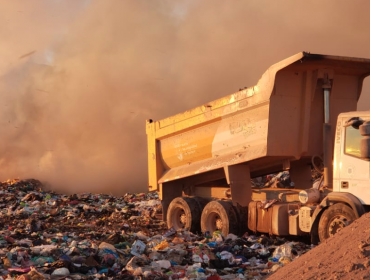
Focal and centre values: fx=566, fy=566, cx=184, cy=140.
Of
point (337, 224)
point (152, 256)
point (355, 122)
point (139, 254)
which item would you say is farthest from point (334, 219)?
point (139, 254)

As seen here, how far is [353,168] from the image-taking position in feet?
24.1

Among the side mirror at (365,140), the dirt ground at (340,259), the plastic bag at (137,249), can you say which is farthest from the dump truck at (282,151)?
the plastic bag at (137,249)

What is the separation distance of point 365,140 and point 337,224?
1.40 metres

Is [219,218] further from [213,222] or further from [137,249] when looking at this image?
[137,249]

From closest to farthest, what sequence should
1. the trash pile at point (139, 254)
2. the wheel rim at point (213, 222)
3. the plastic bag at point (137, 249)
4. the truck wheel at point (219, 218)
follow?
the trash pile at point (139, 254)
the plastic bag at point (137, 249)
the truck wheel at point (219, 218)
the wheel rim at point (213, 222)

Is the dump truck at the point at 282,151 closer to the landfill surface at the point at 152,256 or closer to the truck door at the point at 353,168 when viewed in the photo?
the truck door at the point at 353,168

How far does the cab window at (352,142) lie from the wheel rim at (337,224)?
34.1 inches

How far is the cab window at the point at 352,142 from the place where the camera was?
23.9 ft

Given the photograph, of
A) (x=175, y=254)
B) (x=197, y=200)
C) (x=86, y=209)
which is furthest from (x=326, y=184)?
(x=86, y=209)

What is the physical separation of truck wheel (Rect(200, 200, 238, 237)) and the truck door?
2723 mm

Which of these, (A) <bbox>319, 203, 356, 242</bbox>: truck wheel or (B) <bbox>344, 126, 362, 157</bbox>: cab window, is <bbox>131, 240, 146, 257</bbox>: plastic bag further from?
(B) <bbox>344, 126, 362, 157</bbox>: cab window

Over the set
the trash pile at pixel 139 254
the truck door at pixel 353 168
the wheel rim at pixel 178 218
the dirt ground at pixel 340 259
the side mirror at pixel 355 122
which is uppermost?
the side mirror at pixel 355 122

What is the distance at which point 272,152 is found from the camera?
Result: 9016mm

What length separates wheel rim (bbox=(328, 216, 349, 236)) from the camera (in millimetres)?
7418
